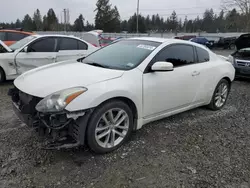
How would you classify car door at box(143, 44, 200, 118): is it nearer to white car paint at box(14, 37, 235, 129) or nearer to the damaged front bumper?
white car paint at box(14, 37, 235, 129)

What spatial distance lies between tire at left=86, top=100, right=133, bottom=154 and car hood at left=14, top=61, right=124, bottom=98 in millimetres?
369

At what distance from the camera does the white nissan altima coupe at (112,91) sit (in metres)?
2.67

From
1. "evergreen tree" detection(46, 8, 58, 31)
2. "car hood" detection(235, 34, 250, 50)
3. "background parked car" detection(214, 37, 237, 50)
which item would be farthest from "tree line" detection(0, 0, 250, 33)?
"car hood" detection(235, 34, 250, 50)

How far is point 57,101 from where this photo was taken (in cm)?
258

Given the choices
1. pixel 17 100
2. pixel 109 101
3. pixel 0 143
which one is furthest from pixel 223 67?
pixel 0 143

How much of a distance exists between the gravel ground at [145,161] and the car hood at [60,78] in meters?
0.83

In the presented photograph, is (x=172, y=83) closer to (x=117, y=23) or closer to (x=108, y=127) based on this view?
(x=108, y=127)

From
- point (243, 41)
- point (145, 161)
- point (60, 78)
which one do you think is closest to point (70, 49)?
point (60, 78)

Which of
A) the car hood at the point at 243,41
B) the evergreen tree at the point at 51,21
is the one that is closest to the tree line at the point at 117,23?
the evergreen tree at the point at 51,21

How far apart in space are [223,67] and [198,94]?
3.17 ft

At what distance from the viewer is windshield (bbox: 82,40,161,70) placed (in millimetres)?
3376

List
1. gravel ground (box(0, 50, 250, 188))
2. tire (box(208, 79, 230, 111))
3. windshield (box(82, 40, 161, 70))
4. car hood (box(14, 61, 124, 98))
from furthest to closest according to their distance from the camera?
tire (box(208, 79, 230, 111))
windshield (box(82, 40, 161, 70))
car hood (box(14, 61, 124, 98))
gravel ground (box(0, 50, 250, 188))

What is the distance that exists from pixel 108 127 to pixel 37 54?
445cm

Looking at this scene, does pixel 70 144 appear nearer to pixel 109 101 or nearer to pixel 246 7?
pixel 109 101
